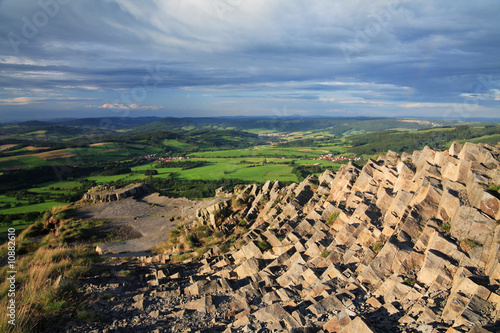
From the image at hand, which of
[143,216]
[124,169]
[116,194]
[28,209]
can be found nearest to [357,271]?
[143,216]

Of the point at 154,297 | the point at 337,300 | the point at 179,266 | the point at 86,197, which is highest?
the point at 337,300

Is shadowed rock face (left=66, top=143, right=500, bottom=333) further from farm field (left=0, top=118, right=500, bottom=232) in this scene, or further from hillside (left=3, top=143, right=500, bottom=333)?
farm field (left=0, top=118, right=500, bottom=232)

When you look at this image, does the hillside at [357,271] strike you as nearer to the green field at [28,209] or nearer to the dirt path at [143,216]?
the dirt path at [143,216]

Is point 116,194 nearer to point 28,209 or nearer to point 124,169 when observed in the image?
point 28,209

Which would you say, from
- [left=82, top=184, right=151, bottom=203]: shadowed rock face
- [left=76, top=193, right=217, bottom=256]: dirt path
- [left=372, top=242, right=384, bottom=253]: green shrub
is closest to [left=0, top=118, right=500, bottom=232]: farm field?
[left=82, top=184, right=151, bottom=203]: shadowed rock face

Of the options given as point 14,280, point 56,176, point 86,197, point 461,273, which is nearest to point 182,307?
point 14,280

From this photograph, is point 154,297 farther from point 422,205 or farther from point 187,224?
point 187,224

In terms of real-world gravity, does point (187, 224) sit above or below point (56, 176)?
above
